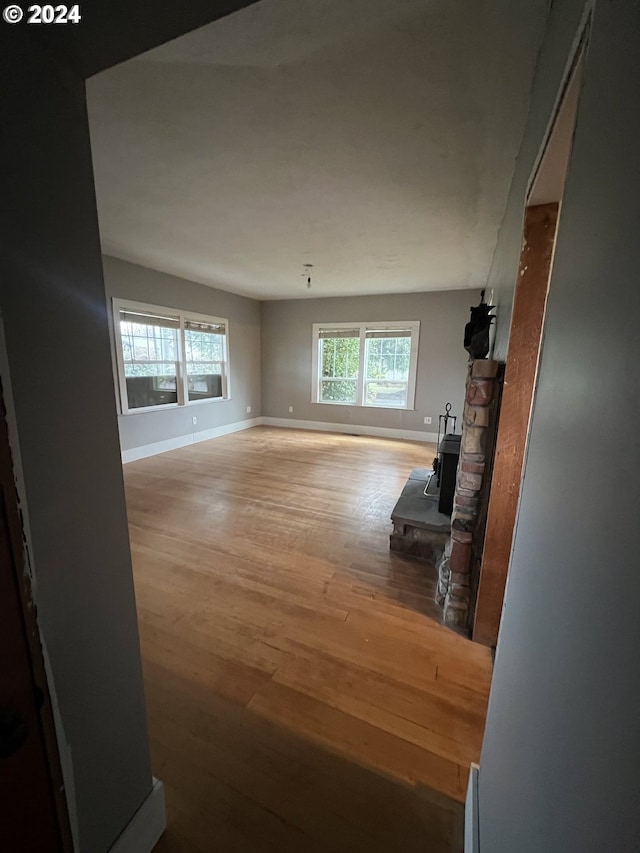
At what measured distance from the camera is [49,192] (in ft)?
2.10

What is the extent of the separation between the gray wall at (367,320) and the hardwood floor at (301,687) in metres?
3.49

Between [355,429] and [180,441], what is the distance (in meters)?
3.12

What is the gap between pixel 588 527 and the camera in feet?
1.44

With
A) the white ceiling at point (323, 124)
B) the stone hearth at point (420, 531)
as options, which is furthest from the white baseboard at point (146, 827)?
the white ceiling at point (323, 124)

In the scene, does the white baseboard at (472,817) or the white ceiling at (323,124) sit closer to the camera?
the white baseboard at (472,817)

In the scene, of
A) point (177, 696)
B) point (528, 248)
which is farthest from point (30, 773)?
point (528, 248)

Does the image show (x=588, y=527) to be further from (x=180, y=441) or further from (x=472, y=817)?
(x=180, y=441)

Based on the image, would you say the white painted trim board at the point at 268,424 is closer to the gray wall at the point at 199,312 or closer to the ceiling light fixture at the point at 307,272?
the gray wall at the point at 199,312

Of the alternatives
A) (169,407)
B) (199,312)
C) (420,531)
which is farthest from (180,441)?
(420,531)

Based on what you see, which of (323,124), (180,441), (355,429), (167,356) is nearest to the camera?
(323,124)

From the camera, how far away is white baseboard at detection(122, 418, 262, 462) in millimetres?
4621

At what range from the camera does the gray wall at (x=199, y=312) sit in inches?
171

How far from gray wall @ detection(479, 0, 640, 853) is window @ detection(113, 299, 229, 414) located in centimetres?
464

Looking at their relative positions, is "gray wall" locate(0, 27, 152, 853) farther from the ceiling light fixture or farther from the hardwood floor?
the ceiling light fixture
